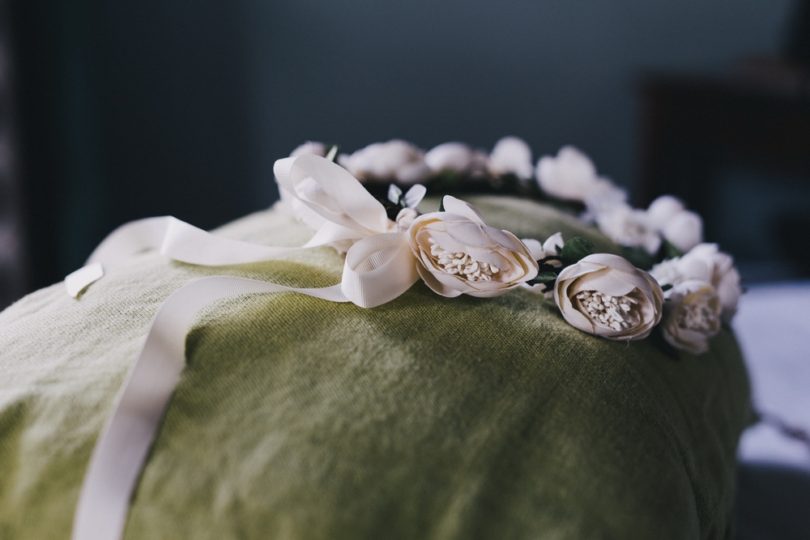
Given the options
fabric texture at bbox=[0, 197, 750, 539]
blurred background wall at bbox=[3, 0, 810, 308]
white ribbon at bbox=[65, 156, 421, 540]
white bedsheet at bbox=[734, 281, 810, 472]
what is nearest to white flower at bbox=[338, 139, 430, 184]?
white ribbon at bbox=[65, 156, 421, 540]

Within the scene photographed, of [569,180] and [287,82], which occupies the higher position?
[569,180]

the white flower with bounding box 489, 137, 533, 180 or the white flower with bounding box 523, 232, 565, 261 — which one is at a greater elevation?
the white flower with bounding box 523, 232, 565, 261

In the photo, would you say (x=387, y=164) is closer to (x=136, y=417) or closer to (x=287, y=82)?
(x=136, y=417)

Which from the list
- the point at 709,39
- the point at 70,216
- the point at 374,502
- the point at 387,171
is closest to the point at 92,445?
the point at 374,502

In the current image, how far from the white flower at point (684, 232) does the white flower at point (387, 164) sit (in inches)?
9.5

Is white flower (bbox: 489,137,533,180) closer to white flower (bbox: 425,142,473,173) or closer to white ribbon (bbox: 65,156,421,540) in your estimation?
white flower (bbox: 425,142,473,173)

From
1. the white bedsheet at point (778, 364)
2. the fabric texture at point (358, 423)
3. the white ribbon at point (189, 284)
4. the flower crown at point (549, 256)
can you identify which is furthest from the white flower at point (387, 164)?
the white bedsheet at point (778, 364)

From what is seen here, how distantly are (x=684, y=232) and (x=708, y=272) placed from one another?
0.12 m

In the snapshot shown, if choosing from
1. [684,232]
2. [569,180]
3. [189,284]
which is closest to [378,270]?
[189,284]

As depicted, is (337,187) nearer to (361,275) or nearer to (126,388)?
(361,275)

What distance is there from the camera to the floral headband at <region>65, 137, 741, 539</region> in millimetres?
378

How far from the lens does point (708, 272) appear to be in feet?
2.02

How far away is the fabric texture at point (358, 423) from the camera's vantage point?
0.36 metres

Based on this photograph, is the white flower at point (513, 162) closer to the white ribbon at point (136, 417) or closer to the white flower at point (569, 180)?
the white flower at point (569, 180)
